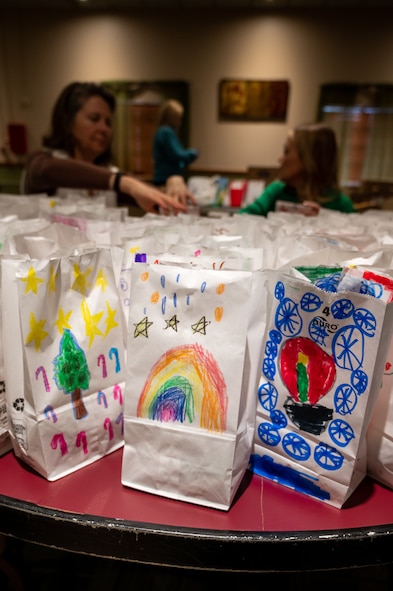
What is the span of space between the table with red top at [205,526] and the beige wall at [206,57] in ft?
17.6

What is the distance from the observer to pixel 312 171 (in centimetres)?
217

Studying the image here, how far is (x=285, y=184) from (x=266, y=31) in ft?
12.5

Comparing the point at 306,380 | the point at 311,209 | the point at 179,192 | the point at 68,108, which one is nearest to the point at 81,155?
the point at 68,108

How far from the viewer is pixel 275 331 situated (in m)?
0.68

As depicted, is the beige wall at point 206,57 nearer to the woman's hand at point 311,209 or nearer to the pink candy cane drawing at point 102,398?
the woman's hand at point 311,209

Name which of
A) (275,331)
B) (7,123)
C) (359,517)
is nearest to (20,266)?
(275,331)

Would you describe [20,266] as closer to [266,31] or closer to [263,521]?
[263,521]

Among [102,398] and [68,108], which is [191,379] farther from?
[68,108]

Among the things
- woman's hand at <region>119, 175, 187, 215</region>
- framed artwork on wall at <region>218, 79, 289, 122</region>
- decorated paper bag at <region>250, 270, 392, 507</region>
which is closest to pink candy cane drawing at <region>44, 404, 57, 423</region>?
decorated paper bag at <region>250, 270, 392, 507</region>

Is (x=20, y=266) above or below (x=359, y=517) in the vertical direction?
above

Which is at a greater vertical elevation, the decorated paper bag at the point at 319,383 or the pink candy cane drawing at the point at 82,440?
the decorated paper bag at the point at 319,383

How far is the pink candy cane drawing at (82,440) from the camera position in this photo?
70cm

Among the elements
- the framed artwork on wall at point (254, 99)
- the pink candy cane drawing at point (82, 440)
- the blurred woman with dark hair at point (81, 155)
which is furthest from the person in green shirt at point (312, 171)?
the framed artwork on wall at point (254, 99)

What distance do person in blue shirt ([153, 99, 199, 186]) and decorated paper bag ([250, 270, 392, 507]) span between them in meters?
3.72
